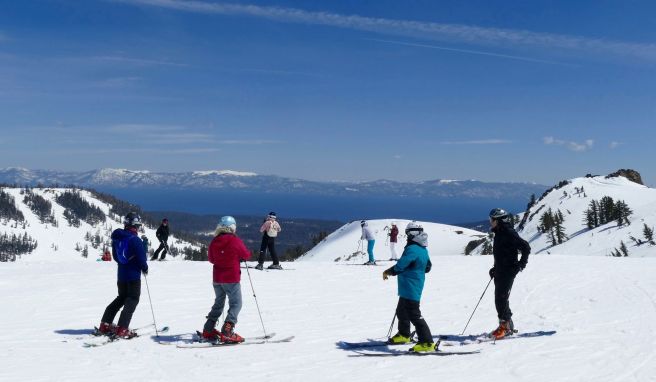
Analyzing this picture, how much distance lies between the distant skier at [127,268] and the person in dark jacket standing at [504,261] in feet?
22.2

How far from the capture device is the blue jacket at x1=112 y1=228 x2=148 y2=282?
9625 millimetres

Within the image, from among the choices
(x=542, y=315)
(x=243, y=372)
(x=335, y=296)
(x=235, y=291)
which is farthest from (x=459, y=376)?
(x=335, y=296)

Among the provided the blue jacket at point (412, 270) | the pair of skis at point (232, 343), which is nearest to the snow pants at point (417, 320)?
the blue jacket at point (412, 270)

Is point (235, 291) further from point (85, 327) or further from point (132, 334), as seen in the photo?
point (85, 327)

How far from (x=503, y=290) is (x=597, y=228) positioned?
4884 centimetres

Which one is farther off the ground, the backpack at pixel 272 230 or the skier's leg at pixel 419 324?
the backpack at pixel 272 230

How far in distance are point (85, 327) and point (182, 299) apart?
383 centimetres

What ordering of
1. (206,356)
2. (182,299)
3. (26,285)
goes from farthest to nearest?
(26,285), (182,299), (206,356)

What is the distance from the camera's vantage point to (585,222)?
5906 cm

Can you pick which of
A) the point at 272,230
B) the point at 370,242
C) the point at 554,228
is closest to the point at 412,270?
the point at 272,230

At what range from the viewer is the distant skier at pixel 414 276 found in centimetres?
873

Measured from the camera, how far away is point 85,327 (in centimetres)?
1123

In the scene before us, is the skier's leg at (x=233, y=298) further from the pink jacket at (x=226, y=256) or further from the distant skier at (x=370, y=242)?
the distant skier at (x=370, y=242)

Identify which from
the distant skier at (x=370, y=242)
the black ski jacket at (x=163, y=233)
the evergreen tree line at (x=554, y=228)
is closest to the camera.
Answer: the distant skier at (x=370, y=242)
